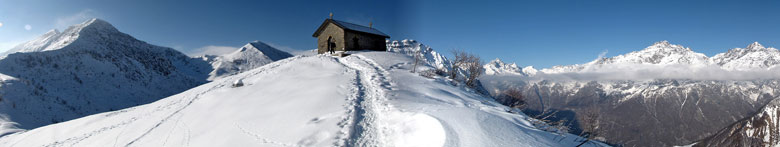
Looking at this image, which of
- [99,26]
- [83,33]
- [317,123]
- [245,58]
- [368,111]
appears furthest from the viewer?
[245,58]

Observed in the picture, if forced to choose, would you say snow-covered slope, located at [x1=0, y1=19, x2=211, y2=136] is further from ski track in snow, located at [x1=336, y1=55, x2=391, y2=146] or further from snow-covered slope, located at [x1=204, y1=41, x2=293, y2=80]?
snow-covered slope, located at [x1=204, y1=41, x2=293, y2=80]

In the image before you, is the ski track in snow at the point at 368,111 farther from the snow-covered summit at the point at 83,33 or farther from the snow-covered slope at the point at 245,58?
the snow-covered slope at the point at 245,58

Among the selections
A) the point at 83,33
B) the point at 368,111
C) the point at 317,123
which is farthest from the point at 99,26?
the point at 317,123

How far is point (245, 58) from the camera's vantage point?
84.8m

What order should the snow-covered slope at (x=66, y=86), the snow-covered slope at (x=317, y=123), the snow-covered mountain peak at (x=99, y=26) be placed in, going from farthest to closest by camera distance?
1. the snow-covered mountain peak at (x=99, y=26)
2. the snow-covered slope at (x=66, y=86)
3. the snow-covered slope at (x=317, y=123)

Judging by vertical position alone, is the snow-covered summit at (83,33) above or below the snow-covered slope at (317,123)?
above

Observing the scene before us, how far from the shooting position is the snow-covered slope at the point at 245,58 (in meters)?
71.1

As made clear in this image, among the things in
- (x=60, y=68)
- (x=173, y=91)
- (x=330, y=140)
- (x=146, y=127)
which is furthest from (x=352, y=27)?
(x=330, y=140)

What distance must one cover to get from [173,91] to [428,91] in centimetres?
3230

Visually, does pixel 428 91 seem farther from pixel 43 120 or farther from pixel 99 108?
pixel 99 108

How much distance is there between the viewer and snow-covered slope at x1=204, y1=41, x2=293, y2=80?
71.1 metres

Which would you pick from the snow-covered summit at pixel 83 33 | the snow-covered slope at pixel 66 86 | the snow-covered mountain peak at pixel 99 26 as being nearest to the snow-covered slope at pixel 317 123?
the snow-covered slope at pixel 66 86

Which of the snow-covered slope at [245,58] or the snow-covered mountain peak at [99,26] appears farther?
the snow-covered slope at [245,58]

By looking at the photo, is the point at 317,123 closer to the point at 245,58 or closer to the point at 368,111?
the point at 368,111
